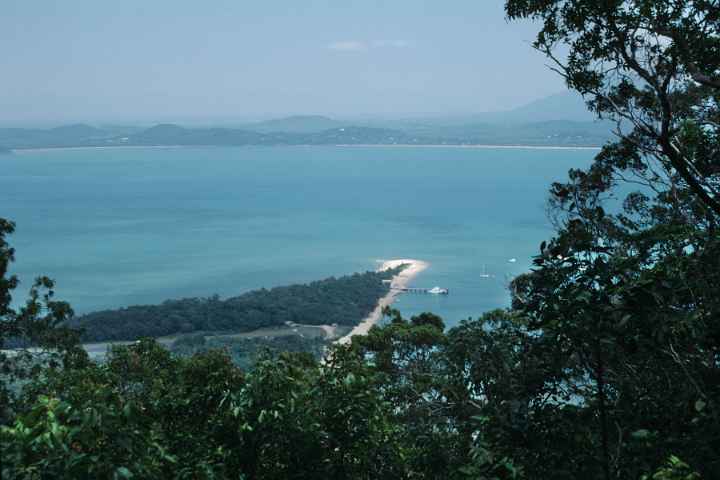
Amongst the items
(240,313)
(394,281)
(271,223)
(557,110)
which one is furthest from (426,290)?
(557,110)

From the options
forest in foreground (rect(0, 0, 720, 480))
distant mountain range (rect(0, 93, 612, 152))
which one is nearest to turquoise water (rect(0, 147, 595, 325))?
distant mountain range (rect(0, 93, 612, 152))

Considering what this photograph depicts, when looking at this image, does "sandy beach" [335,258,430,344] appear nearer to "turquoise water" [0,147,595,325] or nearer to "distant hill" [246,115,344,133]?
"turquoise water" [0,147,595,325]

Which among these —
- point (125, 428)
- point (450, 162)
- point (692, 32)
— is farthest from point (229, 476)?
point (450, 162)

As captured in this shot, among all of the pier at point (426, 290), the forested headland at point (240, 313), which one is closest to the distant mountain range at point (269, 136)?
the pier at point (426, 290)

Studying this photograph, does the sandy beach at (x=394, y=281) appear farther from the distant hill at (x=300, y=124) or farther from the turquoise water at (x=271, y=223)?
the distant hill at (x=300, y=124)

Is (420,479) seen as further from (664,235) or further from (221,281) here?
(221,281)

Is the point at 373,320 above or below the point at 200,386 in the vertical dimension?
below
